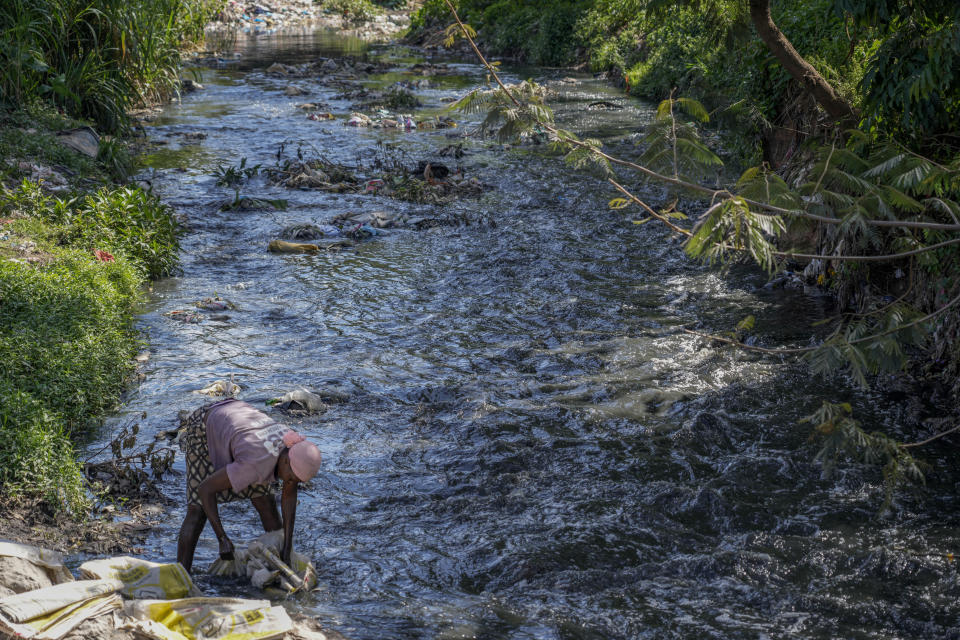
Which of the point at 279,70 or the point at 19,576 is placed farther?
the point at 279,70

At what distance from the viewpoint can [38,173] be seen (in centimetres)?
995

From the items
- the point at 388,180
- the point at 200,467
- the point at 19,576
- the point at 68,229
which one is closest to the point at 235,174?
the point at 388,180

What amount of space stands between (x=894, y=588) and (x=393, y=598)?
2.48m

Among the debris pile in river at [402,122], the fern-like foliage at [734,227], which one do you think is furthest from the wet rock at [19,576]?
the debris pile in river at [402,122]

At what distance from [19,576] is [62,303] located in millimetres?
3326

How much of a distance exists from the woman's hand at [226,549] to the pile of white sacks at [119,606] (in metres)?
0.21

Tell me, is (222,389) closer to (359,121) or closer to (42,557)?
(42,557)

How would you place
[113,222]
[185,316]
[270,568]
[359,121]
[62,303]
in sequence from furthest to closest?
1. [359,121]
2. [113,222]
3. [185,316]
4. [62,303]
5. [270,568]

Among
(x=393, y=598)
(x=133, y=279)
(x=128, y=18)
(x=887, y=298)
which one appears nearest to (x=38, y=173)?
(x=133, y=279)

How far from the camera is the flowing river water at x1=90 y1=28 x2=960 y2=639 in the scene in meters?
4.20

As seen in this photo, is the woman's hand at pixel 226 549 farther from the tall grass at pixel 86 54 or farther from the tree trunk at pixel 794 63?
the tall grass at pixel 86 54

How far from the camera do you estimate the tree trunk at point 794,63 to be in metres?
6.75

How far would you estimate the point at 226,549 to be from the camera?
4.16 m

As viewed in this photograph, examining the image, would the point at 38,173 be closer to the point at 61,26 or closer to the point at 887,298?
the point at 61,26
